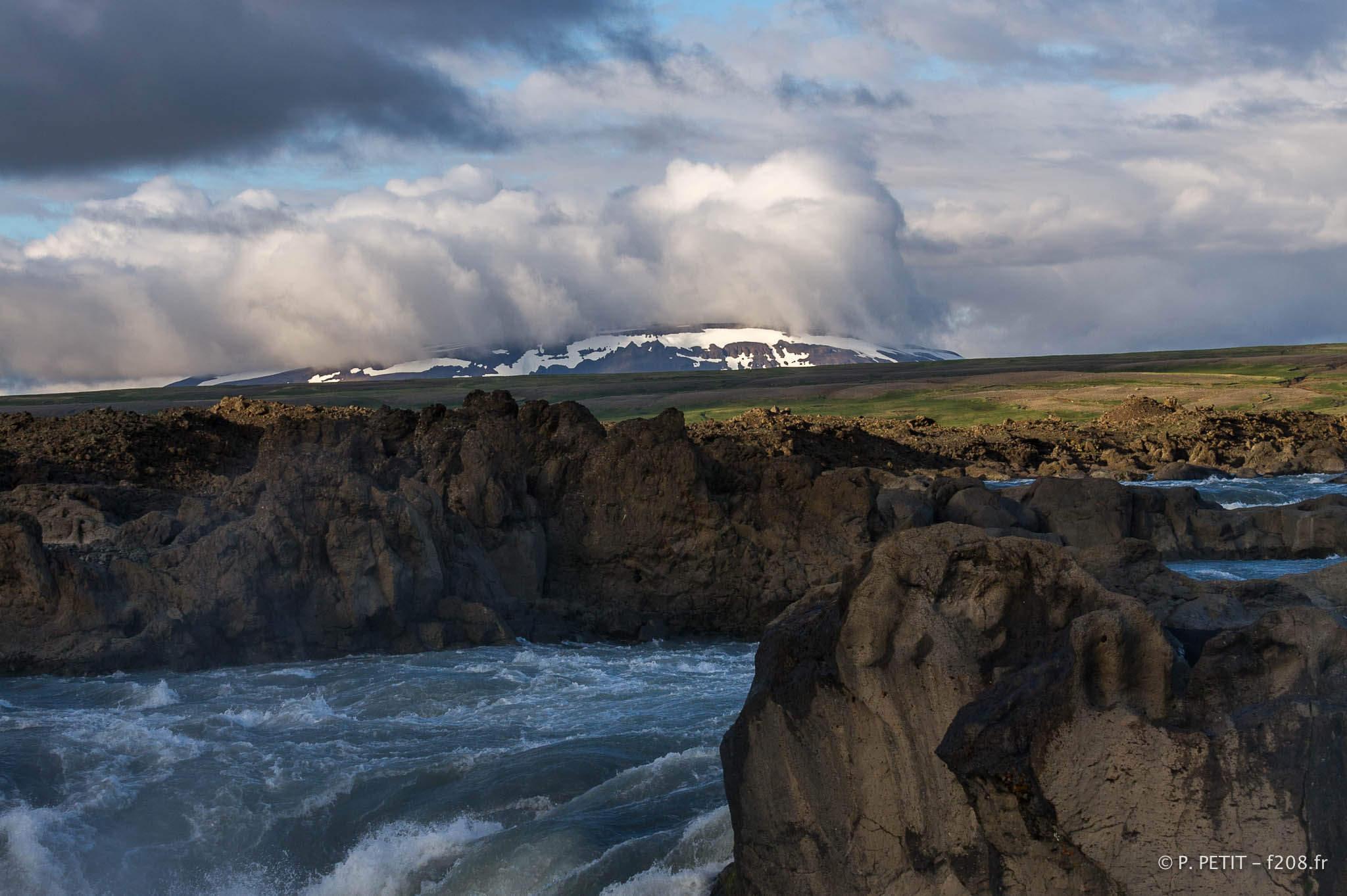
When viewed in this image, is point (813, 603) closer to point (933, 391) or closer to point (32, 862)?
point (32, 862)

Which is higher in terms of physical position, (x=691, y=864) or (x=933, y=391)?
(x=933, y=391)

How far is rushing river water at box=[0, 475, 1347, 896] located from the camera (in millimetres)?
11086

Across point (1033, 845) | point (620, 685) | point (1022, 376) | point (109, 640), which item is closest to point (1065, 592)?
point (1033, 845)

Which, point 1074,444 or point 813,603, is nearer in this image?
point 813,603

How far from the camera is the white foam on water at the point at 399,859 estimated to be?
36.1 ft

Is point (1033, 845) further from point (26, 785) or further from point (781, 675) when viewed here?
point (26, 785)

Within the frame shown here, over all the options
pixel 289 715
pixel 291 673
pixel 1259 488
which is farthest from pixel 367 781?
pixel 1259 488

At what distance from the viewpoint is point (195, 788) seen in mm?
13367

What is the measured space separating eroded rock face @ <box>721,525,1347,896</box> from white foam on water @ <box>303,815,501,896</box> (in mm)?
2916

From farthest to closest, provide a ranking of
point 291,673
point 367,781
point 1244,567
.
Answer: point 1244,567 < point 291,673 < point 367,781

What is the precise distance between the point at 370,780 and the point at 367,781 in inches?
1.9

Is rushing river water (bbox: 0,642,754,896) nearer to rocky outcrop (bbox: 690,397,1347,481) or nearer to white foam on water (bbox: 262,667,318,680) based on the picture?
white foam on water (bbox: 262,667,318,680)

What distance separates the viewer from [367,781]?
13539 mm

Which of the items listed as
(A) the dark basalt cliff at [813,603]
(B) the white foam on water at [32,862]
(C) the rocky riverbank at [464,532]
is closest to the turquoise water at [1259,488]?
(A) the dark basalt cliff at [813,603]
